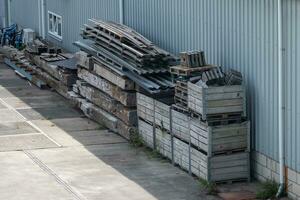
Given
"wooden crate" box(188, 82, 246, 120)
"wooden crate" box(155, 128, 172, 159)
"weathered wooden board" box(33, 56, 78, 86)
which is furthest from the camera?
"weathered wooden board" box(33, 56, 78, 86)

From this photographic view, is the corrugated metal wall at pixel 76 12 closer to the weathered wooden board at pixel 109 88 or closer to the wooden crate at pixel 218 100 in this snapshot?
the weathered wooden board at pixel 109 88

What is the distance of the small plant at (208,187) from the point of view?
14.4 meters

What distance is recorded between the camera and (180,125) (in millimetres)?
15766

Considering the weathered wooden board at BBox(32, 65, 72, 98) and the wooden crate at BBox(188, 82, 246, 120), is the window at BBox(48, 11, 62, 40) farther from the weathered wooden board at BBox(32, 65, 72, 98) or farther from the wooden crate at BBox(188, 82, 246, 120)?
the wooden crate at BBox(188, 82, 246, 120)

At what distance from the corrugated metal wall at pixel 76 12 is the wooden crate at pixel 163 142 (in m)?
5.58

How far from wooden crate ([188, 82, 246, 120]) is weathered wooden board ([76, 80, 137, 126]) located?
3.32 meters

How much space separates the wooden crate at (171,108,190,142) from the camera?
1550cm

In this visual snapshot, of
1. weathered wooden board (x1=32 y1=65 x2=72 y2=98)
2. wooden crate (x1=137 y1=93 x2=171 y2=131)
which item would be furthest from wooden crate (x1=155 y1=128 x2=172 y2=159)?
weathered wooden board (x1=32 y1=65 x2=72 y2=98)

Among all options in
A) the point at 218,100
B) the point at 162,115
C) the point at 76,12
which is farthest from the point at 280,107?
the point at 76,12

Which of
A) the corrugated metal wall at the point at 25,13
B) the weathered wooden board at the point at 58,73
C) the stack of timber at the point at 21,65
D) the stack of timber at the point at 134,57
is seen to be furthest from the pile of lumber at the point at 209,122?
the corrugated metal wall at the point at 25,13

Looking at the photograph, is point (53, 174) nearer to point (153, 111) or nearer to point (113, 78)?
point (153, 111)

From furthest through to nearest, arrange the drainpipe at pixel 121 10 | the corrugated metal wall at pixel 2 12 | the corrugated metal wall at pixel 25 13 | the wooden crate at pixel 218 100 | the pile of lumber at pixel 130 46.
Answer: the corrugated metal wall at pixel 2 12, the corrugated metal wall at pixel 25 13, the drainpipe at pixel 121 10, the pile of lumber at pixel 130 46, the wooden crate at pixel 218 100

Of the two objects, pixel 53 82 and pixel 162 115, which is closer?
pixel 162 115

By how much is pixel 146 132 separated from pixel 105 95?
2342mm
